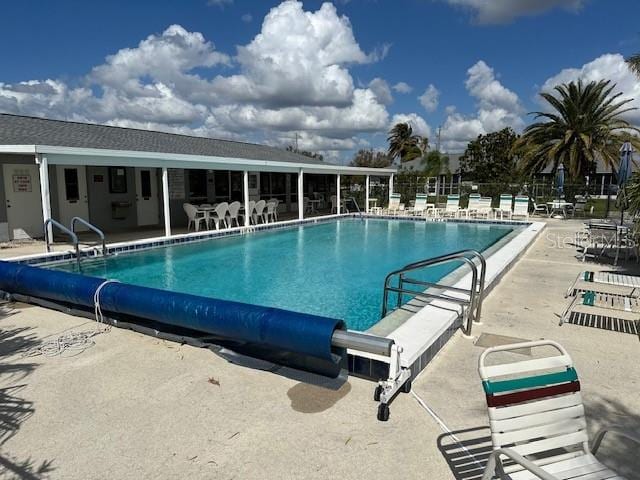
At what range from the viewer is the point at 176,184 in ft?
53.1

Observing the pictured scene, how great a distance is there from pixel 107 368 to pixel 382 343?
8.24 feet

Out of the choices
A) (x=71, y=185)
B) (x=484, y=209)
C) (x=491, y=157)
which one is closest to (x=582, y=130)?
(x=484, y=209)

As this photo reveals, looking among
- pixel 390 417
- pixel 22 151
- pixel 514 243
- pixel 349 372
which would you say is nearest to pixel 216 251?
pixel 22 151

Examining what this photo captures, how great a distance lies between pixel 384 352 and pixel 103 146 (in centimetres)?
1183

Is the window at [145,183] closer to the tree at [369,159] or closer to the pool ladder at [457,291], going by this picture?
the pool ladder at [457,291]

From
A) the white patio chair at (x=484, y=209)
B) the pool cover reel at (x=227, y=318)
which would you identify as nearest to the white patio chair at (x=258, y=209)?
the white patio chair at (x=484, y=209)

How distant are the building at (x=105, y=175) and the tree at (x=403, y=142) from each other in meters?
32.9

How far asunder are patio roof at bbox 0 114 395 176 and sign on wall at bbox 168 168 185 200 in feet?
2.88

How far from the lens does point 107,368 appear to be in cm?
397

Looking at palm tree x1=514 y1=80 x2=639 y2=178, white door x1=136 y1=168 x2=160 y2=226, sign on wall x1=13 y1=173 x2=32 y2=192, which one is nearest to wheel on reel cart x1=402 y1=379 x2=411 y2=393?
sign on wall x1=13 y1=173 x2=32 y2=192

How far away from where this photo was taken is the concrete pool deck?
8.60ft

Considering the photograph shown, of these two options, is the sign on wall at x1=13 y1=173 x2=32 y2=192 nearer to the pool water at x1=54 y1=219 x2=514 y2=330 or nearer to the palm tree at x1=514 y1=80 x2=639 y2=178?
the pool water at x1=54 y1=219 x2=514 y2=330

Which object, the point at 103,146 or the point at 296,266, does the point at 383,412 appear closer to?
the point at 296,266

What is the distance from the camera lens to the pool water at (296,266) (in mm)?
7309
